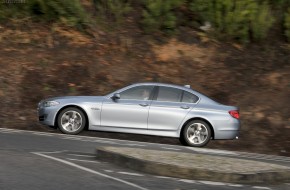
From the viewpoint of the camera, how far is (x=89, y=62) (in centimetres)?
2077

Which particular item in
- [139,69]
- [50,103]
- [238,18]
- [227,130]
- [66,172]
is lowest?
[66,172]

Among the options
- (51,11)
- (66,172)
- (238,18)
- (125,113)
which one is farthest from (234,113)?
(51,11)

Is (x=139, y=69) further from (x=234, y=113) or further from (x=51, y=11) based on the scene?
(x=234, y=113)

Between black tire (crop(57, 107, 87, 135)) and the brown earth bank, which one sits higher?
the brown earth bank

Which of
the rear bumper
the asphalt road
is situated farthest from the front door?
the asphalt road

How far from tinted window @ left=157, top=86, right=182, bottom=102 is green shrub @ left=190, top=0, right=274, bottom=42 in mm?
7677

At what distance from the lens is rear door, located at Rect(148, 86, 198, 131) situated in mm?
15039

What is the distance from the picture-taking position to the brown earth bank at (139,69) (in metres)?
18.4

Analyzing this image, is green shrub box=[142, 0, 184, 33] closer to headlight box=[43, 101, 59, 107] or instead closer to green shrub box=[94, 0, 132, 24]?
green shrub box=[94, 0, 132, 24]

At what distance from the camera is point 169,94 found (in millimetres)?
15320

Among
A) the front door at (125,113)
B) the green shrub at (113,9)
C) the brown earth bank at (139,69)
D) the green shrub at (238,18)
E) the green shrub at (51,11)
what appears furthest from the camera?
the green shrub at (113,9)

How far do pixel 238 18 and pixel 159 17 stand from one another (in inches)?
111

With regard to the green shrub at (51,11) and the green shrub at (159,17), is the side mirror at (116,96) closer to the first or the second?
the green shrub at (51,11)

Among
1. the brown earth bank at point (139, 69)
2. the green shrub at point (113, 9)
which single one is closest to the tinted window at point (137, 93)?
the brown earth bank at point (139, 69)
